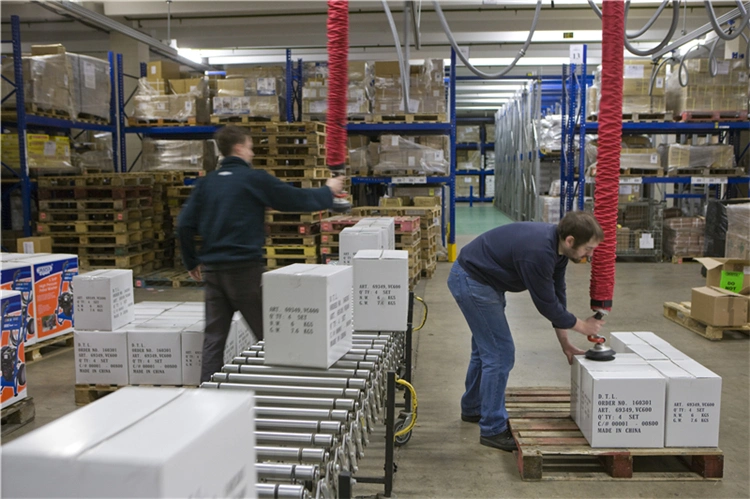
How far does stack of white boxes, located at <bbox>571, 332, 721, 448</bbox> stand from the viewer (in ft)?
11.7

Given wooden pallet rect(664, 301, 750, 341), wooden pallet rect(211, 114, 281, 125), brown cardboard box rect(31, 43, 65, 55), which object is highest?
brown cardboard box rect(31, 43, 65, 55)

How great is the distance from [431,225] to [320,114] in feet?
10.1

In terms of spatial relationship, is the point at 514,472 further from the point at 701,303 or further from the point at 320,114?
the point at 320,114

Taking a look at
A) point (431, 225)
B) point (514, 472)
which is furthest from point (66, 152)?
point (514, 472)

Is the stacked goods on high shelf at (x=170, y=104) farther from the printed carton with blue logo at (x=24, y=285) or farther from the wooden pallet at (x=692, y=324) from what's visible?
the wooden pallet at (x=692, y=324)

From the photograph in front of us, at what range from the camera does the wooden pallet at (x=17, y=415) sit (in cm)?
431

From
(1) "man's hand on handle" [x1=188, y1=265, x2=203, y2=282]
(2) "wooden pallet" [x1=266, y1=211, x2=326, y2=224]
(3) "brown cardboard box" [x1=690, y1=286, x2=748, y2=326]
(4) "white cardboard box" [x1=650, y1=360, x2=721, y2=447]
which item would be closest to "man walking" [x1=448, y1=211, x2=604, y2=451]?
(4) "white cardboard box" [x1=650, y1=360, x2=721, y2=447]

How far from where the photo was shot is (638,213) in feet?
41.2

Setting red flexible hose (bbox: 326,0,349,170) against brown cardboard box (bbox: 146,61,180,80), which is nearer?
red flexible hose (bbox: 326,0,349,170)

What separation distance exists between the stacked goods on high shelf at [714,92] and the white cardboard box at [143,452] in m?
11.6

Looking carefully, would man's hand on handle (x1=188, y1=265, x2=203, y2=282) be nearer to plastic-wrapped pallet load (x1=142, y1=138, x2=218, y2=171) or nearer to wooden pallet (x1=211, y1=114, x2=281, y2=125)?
wooden pallet (x1=211, y1=114, x2=281, y2=125)

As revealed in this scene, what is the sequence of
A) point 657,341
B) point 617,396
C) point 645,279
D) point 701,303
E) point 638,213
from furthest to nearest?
point 638,213, point 645,279, point 701,303, point 657,341, point 617,396

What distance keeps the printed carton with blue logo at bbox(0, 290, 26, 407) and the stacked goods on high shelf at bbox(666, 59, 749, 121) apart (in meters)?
10.6

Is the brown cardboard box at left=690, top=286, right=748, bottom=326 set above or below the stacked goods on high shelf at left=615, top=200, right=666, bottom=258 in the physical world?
below
